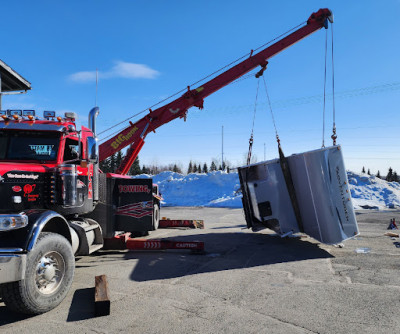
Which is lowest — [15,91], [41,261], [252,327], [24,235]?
[252,327]

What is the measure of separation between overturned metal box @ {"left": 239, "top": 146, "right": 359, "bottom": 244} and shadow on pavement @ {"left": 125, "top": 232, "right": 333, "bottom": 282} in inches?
19.5

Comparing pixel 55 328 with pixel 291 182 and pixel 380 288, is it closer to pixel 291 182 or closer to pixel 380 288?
pixel 380 288

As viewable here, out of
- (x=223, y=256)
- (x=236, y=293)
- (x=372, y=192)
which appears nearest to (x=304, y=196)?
(x=223, y=256)

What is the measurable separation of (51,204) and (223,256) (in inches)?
155

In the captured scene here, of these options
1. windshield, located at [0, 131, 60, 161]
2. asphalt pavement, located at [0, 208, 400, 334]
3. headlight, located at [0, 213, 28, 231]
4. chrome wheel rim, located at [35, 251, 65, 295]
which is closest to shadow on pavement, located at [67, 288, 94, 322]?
asphalt pavement, located at [0, 208, 400, 334]

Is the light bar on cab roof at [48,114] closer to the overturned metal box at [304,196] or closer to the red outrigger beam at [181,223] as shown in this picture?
the overturned metal box at [304,196]

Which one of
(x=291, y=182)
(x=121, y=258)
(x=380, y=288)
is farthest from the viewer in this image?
(x=291, y=182)

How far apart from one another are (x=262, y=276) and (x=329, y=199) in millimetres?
2567

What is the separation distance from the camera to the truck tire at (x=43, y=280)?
395 cm

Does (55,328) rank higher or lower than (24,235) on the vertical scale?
lower

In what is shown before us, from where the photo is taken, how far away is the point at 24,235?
4082 millimetres

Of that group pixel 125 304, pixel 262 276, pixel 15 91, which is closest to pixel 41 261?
pixel 125 304

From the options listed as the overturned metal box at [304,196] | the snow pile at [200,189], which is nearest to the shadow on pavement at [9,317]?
the overturned metal box at [304,196]

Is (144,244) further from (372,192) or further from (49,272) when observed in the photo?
(372,192)
